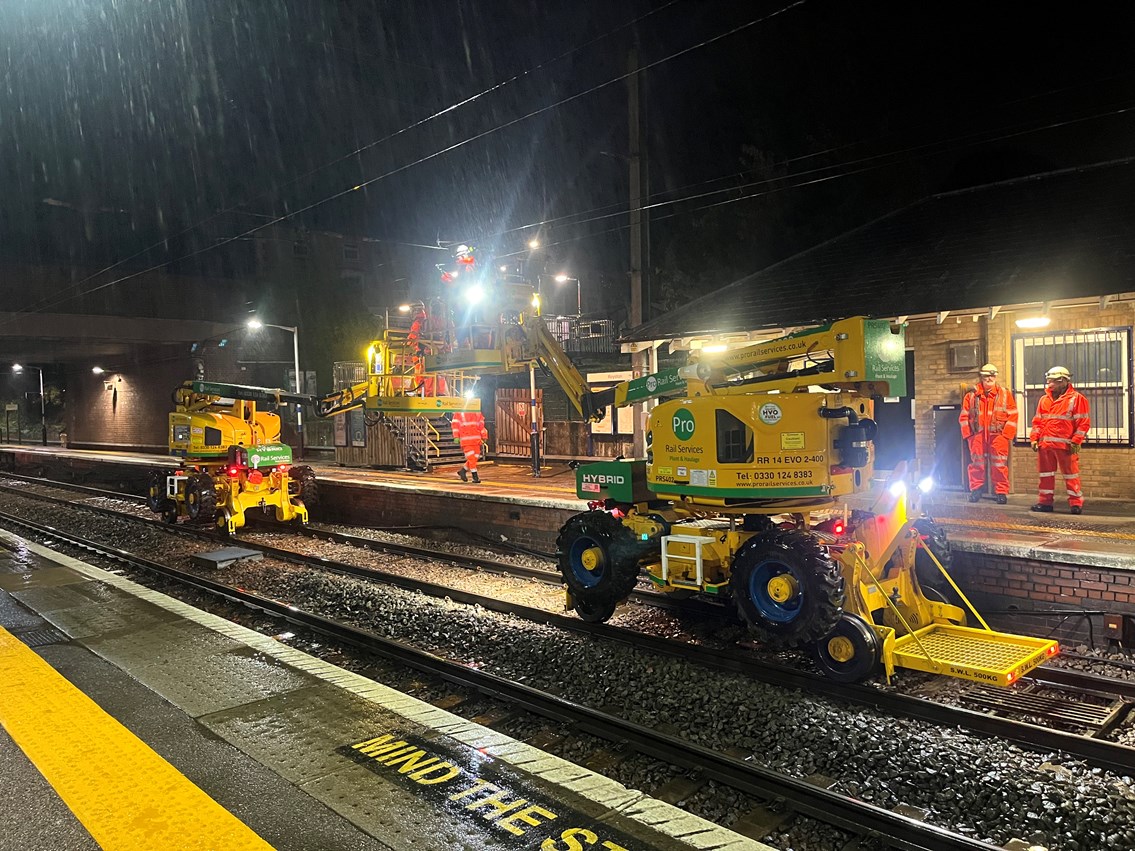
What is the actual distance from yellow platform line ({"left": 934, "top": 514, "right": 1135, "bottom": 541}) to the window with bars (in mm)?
3241

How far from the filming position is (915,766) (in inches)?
191

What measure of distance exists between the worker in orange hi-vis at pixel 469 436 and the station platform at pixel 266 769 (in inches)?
357

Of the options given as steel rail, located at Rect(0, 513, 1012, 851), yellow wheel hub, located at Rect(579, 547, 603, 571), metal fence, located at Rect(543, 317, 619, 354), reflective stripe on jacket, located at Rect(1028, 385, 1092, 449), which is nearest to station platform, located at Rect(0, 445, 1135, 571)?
reflective stripe on jacket, located at Rect(1028, 385, 1092, 449)

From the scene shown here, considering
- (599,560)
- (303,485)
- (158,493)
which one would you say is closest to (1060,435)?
(599,560)

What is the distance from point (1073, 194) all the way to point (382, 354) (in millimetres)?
12444

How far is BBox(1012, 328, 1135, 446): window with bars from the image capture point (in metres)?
11.1

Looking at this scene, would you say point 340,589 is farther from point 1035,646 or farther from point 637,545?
point 1035,646

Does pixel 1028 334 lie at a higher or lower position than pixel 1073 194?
lower

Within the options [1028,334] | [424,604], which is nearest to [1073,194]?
[1028,334]

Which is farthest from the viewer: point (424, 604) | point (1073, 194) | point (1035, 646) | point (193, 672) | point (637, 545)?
point (1073, 194)

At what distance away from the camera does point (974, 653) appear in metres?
5.88

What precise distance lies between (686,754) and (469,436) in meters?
11.7

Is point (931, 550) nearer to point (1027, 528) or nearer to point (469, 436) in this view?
point (1027, 528)

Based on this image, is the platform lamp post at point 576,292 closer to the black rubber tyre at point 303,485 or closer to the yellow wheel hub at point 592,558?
the black rubber tyre at point 303,485
